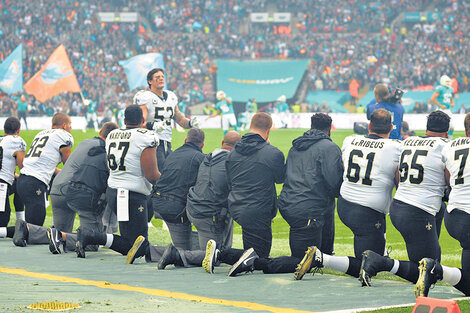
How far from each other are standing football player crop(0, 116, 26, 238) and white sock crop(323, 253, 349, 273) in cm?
462

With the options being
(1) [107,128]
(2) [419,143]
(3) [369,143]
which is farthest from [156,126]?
(2) [419,143]

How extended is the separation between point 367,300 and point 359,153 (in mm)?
1603

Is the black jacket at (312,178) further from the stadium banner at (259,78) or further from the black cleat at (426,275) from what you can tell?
the stadium banner at (259,78)

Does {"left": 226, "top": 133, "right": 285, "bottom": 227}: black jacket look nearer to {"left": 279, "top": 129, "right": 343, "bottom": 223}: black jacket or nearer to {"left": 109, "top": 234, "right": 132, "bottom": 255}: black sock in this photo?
{"left": 279, "top": 129, "right": 343, "bottom": 223}: black jacket

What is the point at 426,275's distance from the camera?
6316mm

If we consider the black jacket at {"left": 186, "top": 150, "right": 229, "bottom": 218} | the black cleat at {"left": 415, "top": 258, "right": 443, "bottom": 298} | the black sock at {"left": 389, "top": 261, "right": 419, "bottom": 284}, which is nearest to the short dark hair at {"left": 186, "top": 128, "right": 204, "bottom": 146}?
the black jacket at {"left": 186, "top": 150, "right": 229, "bottom": 218}

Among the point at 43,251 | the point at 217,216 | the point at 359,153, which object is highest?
the point at 359,153

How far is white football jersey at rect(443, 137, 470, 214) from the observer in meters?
6.61

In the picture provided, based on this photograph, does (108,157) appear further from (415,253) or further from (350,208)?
(415,253)

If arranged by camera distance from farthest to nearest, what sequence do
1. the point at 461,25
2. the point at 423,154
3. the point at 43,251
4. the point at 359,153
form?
the point at 461,25 < the point at 43,251 < the point at 359,153 < the point at 423,154

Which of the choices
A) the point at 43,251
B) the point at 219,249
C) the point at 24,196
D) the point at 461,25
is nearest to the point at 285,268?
the point at 219,249

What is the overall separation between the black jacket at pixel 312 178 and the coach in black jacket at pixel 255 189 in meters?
0.16

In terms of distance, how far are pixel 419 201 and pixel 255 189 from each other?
1.78 meters

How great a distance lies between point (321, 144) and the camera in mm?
8031
